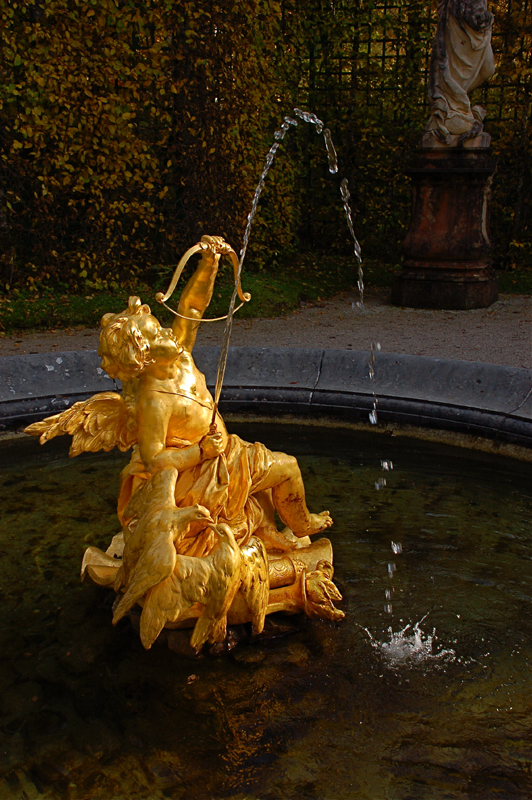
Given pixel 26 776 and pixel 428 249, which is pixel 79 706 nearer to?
pixel 26 776

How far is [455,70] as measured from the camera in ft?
29.0

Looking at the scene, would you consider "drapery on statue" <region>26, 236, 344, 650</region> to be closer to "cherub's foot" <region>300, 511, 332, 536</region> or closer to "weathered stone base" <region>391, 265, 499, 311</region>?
"cherub's foot" <region>300, 511, 332, 536</region>

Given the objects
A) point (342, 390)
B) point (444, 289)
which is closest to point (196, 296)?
point (342, 390)

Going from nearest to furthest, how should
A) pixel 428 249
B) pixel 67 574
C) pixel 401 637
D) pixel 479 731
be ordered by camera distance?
1. pixel 479 731
2. pixel 401 637
3. pixel 67 574
4. pixel 428 249

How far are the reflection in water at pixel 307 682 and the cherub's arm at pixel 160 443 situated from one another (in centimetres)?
65

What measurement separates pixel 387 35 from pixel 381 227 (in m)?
2.92

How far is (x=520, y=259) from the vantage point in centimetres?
1124

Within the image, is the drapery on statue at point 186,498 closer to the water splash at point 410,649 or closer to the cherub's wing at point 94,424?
the cherub's wing at point 94,424

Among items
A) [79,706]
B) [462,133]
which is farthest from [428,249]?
[79,706]

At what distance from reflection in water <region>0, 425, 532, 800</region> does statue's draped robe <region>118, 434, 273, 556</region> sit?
38cm

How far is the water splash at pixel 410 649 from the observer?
8.83ft

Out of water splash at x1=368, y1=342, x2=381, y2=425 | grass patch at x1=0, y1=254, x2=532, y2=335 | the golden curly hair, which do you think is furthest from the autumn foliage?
the golden curly hair

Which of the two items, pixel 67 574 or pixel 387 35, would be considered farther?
pixel 387 35

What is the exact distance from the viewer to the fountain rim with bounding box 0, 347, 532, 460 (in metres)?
4.55
